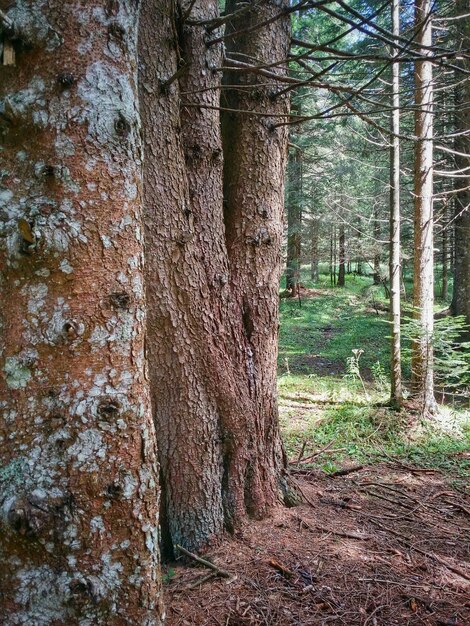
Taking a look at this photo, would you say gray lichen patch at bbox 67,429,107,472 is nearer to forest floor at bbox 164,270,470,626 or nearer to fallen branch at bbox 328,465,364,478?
forest floor at bbox 164,270,470,626

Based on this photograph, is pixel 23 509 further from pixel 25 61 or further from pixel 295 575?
pixel 295 575

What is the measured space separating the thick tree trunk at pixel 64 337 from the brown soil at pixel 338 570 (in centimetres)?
94

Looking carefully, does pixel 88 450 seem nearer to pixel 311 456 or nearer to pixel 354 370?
pixel 311 456

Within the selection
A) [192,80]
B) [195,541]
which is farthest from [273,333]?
[192,80]

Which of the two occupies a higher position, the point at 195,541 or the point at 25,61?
the point at 25,61

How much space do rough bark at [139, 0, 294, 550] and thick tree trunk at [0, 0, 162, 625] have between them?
3.05 feet

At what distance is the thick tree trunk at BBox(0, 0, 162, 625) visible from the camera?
4.18 feet

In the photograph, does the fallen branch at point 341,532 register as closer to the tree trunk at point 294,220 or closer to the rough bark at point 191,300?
the rough bark at point 191,300

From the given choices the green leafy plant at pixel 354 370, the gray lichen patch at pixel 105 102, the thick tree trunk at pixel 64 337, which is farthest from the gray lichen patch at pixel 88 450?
the green leafy plant at pixel 354 370

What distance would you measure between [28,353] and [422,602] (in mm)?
2304

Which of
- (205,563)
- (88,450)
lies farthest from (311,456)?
(88,450)

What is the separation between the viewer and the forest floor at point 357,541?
2123 mm

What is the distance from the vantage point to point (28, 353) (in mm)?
1301

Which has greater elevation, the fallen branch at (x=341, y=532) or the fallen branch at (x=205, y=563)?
the fallen branch at (x=205, y=563)
